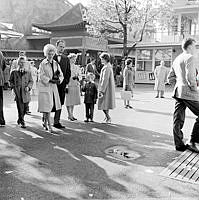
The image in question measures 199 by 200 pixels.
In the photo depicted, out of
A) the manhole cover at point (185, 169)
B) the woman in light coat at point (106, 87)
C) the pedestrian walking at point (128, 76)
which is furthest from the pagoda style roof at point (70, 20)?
the manhole cover at point (185, 169)

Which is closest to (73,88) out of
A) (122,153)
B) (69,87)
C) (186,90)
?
A: (69,87)

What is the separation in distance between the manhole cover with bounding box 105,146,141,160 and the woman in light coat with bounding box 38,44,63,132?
1809 millimetres

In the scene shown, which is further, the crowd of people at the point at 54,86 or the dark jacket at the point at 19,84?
the dark jacket at the point at 19,84

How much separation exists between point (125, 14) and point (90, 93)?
18398 millimetres

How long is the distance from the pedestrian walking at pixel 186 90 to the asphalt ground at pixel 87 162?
0.37 meters

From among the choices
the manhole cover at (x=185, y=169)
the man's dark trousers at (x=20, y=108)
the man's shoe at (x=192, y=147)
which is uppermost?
the man's dark trousers at (x=20, y=108)

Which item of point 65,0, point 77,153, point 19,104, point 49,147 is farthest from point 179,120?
point 65,0

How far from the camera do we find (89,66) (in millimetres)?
13102

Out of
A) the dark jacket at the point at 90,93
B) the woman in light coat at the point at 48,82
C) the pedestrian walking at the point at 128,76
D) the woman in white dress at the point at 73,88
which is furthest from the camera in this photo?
the pedestrian walking at the point at 128,76

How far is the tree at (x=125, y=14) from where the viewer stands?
82.6 feet

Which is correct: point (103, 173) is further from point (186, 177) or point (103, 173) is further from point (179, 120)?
point (179, 120)

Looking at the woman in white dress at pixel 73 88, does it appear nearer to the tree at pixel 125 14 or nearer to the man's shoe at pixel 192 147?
the man's shoe at pixel 192 147

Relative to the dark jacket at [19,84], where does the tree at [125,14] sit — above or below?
above

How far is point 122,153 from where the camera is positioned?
18.0ft
